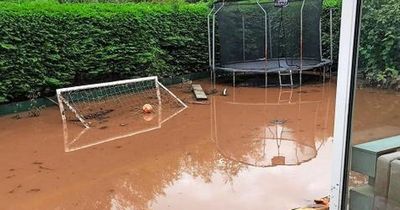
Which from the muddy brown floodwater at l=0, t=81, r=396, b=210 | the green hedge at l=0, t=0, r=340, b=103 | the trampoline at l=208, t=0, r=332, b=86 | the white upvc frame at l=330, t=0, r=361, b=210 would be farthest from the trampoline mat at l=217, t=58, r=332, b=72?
the white upvc frame at l=330, t=0, r=361, b=210

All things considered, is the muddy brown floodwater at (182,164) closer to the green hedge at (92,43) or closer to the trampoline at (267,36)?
the green hedge at (92,43)

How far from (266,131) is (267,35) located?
4561 mm

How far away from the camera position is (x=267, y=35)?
968 centimetres

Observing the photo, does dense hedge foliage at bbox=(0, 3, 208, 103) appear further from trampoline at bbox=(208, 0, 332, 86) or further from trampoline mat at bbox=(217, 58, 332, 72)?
trampoline mat at bbox=(217, 58, 332, 72)

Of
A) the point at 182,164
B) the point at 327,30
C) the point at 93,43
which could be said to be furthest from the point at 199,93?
the point at 327,30

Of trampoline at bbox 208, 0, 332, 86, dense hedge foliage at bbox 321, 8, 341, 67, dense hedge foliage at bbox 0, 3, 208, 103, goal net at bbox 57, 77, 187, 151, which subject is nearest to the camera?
goal net at bbox 57, 77, 187, 151

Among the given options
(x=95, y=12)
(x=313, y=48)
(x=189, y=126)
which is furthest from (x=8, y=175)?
(x=313, y=48)

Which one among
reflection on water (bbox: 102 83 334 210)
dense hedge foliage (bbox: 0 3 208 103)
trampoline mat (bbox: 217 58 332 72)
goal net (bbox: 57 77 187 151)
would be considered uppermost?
dense hedge foliage (bbox: 0 3 208 103)

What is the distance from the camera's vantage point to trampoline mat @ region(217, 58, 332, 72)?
29.3ft

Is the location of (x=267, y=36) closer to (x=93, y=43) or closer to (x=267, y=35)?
(x=267, y=35)

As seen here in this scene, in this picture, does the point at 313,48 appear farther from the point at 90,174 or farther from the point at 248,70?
the point at 90,174

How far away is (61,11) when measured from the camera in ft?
23.6

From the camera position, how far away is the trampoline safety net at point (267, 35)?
30.7ft

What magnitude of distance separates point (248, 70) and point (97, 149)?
461cm
